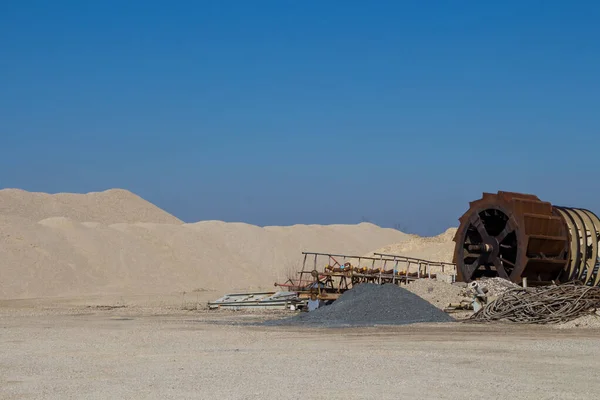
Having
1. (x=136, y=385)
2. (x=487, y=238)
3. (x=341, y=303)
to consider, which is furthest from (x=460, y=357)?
(x=487, y=238)

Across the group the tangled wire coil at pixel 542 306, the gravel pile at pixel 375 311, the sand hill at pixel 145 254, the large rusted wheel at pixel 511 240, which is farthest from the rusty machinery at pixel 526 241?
the sand hill at pixel 145 254

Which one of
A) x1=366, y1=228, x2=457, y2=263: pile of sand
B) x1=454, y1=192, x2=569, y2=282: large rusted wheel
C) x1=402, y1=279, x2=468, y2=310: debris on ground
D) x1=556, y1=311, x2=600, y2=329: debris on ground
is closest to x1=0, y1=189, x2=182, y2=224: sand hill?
x1=366, y1=228, x2=457, y2=263: pile of sand

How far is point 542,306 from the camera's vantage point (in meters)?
20.5

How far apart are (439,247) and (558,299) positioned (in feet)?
97.4

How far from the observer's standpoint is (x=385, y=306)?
73.1ft

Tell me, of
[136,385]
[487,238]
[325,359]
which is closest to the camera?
[136,385]

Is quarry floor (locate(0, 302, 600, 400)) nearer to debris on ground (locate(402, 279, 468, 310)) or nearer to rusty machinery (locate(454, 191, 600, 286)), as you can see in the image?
debris on ground (locate(402, 279, 468, 310))

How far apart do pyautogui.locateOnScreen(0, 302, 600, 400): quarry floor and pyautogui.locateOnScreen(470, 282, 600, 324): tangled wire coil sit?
3.42ft

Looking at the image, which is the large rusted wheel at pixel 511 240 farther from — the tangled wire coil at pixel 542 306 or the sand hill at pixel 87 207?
the sand hill at pixel 87 207

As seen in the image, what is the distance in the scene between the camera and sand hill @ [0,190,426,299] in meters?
40.7

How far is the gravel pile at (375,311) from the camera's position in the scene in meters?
21.4

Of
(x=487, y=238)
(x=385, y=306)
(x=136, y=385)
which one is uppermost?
(x=487, y=238)

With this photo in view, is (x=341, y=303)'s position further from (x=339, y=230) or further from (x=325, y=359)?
(x=339, y=230)

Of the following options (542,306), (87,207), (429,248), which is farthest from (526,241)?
(87,207)
